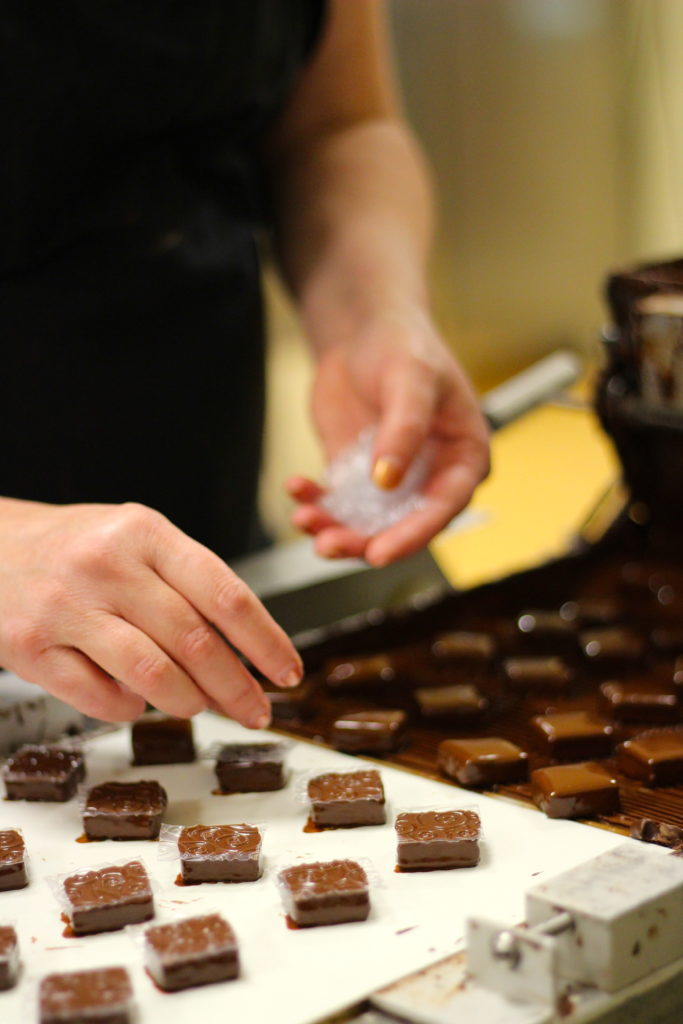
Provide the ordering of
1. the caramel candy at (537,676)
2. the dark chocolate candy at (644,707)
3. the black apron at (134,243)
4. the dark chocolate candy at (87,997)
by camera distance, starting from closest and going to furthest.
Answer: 1. the dark chocolate candy at (87,997)
2. the dark chocolate candy at (644,707)
3. the caramel candy at (537,676)
4. the black apron at (134,243)

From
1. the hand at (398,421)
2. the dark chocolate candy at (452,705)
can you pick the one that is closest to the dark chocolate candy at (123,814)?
the dark chocolate candy at (452,705)

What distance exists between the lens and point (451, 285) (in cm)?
586

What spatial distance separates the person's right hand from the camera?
123cm

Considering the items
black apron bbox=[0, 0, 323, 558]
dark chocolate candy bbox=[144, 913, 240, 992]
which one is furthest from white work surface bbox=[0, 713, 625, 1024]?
black apron bbox=[0, 0, 323, 558]

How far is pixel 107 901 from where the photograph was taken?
1055 millimetres

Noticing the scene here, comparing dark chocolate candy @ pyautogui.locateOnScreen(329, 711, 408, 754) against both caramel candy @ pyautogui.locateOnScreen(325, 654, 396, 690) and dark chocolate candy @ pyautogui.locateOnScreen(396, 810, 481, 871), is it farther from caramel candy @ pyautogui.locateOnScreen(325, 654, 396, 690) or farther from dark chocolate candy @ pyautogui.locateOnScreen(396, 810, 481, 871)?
dark chocolate candy @ pyautogui.locateOnScreen(396, 810, 481, 871)

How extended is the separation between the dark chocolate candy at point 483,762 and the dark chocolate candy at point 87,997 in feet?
1.60

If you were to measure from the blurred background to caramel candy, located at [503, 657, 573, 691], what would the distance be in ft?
10.7

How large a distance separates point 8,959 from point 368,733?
1.83ft

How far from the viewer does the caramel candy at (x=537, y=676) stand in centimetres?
159

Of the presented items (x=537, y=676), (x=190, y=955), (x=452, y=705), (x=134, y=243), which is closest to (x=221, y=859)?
(x=190, y=955)

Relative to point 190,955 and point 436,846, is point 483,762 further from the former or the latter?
point 190,955

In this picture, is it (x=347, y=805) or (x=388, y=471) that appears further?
(x=388, y=471)

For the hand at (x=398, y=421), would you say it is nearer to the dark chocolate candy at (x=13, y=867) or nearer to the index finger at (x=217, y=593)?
the index finger at (x=217, y=593)
